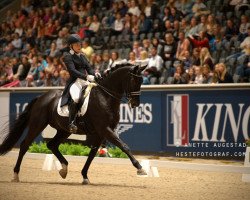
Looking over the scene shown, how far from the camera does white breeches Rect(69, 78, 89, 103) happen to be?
8.48 meters

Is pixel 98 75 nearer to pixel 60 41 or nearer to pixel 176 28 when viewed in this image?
pixel 176 28

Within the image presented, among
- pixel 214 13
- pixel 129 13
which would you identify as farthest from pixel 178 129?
pixel 129 13

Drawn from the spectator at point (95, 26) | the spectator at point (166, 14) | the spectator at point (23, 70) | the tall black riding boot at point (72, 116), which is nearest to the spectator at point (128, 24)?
the spectator at point (166, 14)

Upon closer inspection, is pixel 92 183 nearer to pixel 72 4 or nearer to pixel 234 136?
pixel 234 136

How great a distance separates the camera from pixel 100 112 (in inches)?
324

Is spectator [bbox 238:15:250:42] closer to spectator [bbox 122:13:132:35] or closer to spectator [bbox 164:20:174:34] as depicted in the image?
spectator [bbox 164:20:174:34]

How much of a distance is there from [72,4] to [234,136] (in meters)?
10.3

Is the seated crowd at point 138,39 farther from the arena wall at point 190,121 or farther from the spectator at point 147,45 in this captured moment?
the arena wall at point 190,121

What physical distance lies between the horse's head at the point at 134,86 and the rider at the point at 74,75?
0.68m

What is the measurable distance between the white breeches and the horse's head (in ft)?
2.86

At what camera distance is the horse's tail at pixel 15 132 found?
30.6ft

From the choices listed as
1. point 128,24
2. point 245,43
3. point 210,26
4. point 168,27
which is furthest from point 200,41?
point 128,24

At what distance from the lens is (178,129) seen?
11.5 metres

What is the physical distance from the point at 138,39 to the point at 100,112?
772cm
